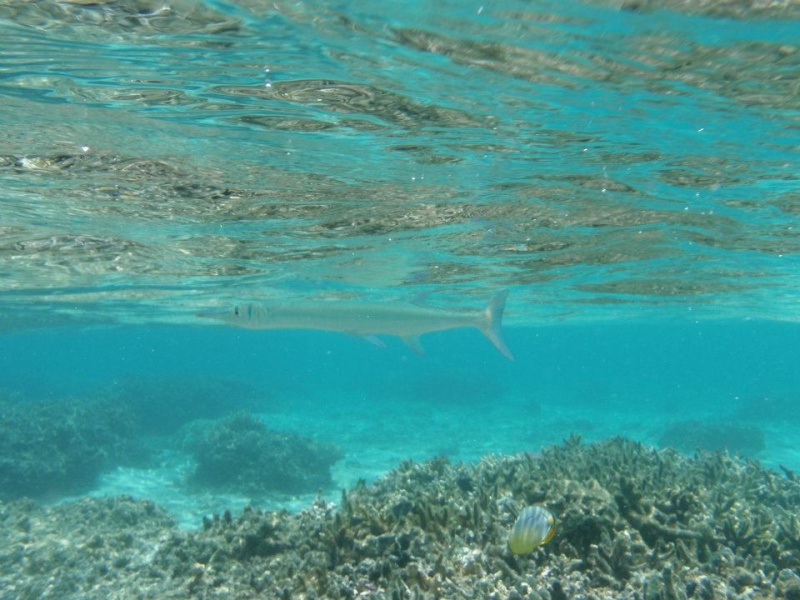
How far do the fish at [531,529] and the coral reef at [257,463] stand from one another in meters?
13.4

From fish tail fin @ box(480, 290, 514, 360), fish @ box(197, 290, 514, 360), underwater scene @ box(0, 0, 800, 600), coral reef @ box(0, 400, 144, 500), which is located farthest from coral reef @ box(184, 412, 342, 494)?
fish tail fin @ box(480, 290, 514, 360)

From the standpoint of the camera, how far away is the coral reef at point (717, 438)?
25.9m

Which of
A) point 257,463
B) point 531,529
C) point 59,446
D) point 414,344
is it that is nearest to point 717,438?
point 414,344

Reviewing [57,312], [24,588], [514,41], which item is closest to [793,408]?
[514,41]

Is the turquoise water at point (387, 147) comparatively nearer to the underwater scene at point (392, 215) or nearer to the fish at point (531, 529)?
the underwater scene at point (392, 215)

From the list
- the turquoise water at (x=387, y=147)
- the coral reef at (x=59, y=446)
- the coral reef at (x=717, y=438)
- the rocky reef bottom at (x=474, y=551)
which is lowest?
the coral reef at (x=717, y=438)

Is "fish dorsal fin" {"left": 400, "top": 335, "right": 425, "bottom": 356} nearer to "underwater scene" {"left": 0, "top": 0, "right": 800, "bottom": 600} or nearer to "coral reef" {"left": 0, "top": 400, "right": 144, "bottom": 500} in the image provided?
"underwater scene" {"left": 0, "top": 0, "right": 800, "bottom": 600}

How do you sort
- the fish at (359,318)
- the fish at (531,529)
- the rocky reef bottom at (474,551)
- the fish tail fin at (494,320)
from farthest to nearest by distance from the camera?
1. the fish at (359,318)
2. the fish tail fin at (494,320)
3. the rocky reef bottom at (474,551)
4. the fish at (531,529)

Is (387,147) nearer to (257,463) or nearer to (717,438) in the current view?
(257,463)

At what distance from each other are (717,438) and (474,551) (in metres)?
25.2

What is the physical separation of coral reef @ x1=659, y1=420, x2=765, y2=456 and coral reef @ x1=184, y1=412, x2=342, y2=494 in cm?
1745

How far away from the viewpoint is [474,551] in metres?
6.51

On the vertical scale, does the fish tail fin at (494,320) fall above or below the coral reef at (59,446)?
above

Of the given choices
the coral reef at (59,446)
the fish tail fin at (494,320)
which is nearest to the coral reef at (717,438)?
the fish tail fin at (494,320)
